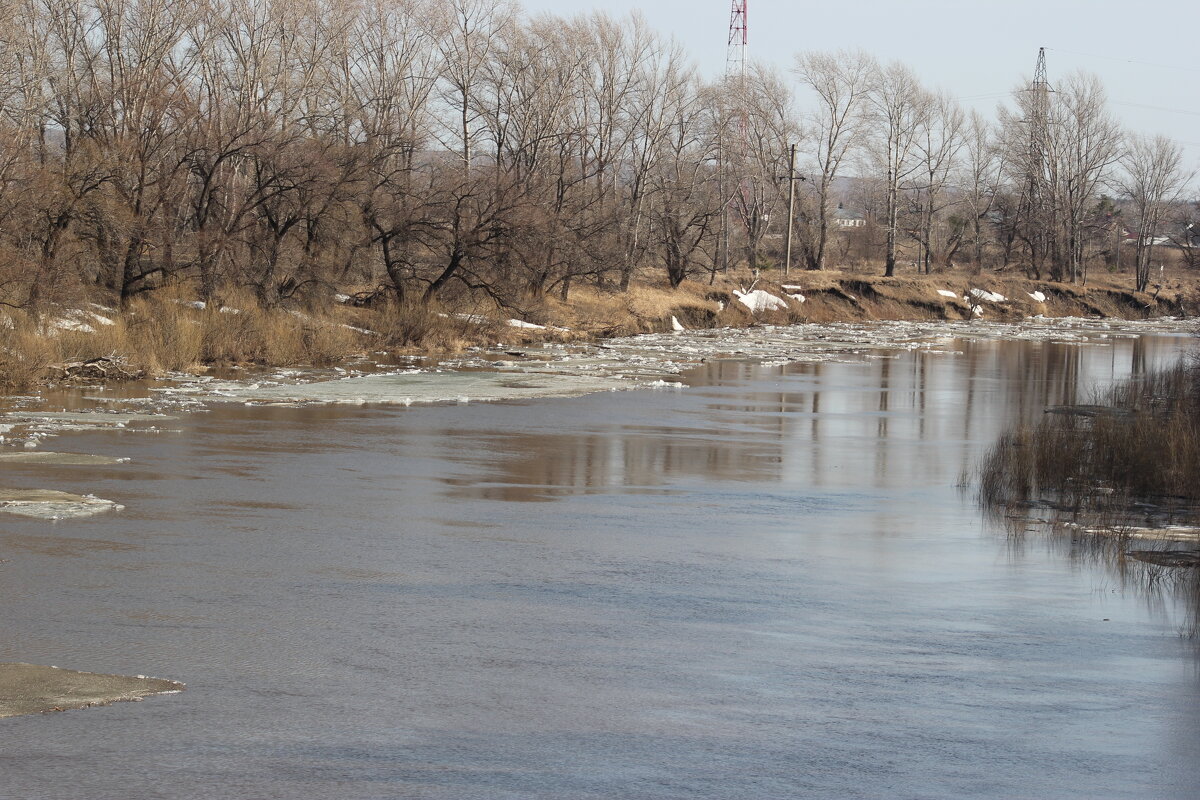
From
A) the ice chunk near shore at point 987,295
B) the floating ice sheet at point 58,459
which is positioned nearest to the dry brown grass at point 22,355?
the floating ice sheet at point 58,459

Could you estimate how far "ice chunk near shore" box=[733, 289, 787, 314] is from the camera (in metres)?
65.9

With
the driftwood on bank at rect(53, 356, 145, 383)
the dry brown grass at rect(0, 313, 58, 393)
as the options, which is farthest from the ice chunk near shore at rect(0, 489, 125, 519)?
the driftwood on bank at rect(53, 356, 145, 383)

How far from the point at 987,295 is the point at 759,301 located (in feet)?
74.1

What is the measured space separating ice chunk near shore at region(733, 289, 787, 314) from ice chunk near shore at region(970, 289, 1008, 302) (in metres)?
18.4

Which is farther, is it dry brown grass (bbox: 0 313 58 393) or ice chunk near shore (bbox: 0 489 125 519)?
dry brown grass (bbox: 0 313 58 393)

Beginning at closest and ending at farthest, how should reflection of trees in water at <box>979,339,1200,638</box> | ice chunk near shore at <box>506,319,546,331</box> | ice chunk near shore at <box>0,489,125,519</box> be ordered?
reflection of trees in water at <box>979,339,1200,638</box> < ice chunk near shore at <box>0,489,125,519</box> < ice chunk near shore at <box>506,319,546,331</box>

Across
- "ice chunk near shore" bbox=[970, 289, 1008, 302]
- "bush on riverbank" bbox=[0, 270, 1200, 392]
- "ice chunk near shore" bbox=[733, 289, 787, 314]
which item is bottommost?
"bush on riverbank" bbox=[0, 270, 1200, 392]

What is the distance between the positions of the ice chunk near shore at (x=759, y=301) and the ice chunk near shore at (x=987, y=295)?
18360mm

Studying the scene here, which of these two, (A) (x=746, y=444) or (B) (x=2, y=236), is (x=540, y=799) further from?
(B) (x=2, y=236)

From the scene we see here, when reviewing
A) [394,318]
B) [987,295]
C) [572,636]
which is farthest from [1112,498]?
[987,295]

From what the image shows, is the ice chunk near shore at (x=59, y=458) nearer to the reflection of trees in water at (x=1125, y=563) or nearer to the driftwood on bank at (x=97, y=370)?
the driftwood on bank at (x=97, y=370)

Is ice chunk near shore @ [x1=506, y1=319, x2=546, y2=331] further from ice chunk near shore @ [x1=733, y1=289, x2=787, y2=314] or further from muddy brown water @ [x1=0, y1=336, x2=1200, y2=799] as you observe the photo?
muddy brown water @ [x1=0, y1=336, x2=1200, y2=799]

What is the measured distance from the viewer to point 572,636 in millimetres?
9516

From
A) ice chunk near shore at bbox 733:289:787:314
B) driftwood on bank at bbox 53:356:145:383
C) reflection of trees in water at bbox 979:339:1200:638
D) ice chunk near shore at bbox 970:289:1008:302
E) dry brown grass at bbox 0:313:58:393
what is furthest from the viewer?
ice chunk near shore at bbox 970:289:1008:302
